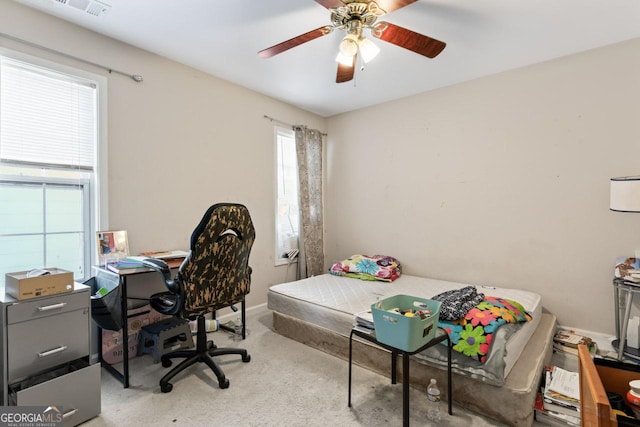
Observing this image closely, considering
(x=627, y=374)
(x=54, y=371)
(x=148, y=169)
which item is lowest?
(x=54, y=371)

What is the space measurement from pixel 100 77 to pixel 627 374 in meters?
3.52

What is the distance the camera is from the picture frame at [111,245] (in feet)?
7.57

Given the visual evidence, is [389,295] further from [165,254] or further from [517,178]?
[165,254]

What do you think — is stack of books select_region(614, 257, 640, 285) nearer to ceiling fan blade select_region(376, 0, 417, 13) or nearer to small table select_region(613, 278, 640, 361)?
small table select_region(613, 278, 640, 361)

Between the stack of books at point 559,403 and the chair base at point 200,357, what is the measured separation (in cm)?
191

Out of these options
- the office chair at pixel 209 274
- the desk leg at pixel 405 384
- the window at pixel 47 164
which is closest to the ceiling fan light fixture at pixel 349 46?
the office chair at pixel 209 274

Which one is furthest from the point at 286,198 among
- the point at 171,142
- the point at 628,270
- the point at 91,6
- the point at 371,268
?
the point at 628,270

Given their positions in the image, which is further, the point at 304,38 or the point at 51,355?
the point at 304,38

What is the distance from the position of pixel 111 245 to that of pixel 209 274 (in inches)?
36.7

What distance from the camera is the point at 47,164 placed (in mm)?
2174

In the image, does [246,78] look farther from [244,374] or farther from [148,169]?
[244,374]

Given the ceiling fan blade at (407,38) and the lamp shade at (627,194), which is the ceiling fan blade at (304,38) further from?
the lamp shade at (627,194)

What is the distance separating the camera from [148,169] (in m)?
2.67

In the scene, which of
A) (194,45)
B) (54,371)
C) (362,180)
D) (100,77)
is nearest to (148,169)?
(100,77)
